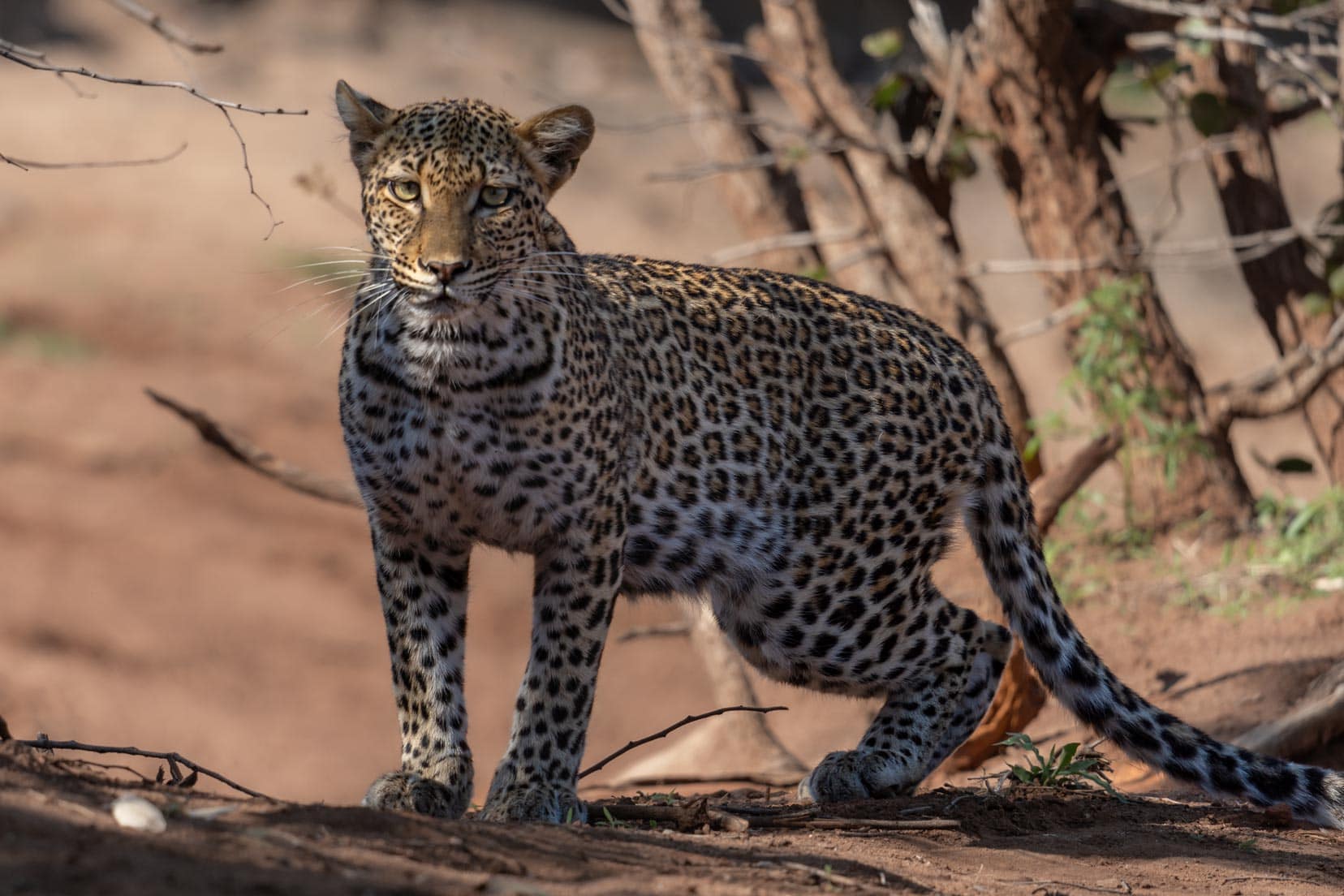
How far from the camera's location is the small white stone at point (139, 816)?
315 centimetres

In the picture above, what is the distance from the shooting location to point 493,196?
4621 millimetres

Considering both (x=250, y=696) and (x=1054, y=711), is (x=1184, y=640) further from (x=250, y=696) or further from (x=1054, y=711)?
(x=250, y=696)

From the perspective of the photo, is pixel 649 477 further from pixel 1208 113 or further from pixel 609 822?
pixel 1208 113

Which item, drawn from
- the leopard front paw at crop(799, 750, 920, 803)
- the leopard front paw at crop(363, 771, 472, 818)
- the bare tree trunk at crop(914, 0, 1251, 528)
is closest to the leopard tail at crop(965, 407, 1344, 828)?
the leopard front paw at crop(799, 750, 920, 803)

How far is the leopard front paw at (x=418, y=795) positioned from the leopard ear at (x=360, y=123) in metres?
1.87

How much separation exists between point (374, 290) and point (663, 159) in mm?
17944

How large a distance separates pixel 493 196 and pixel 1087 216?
5.87 meters

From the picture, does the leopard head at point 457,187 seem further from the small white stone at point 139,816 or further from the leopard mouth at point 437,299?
the small white stone at point 139,816

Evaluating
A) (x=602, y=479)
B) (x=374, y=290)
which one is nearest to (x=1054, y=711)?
(x=602, y=479)

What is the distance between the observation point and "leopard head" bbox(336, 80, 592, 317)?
14.5 feet

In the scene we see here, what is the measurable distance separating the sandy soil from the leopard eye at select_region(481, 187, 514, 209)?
1.95ft

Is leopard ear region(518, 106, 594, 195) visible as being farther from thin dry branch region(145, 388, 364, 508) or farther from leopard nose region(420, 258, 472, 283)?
thin dry branch region(145, 388, 364, 508)

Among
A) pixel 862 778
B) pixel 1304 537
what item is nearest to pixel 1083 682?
pixel 862 778

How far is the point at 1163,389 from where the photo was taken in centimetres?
948
